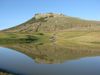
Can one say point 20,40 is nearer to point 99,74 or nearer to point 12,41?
point 12,41

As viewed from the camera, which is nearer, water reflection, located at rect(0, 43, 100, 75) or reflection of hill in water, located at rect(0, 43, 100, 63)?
water reflection, located at rect(0, 43, 100, 75)

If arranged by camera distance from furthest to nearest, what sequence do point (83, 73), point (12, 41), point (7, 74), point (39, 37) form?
point (39, 37) → point (12, 41) → point (83, 73) → point (7, 74)

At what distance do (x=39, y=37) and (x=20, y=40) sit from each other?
1106 centimetres

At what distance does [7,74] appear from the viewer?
35812 millimetres

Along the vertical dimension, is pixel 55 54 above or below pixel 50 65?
below

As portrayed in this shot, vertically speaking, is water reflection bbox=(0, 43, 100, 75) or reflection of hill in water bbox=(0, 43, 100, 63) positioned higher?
water reflection bbox=(0, 43, 100, 75)

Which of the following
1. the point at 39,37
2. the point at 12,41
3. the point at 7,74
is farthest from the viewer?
the point at 39,37

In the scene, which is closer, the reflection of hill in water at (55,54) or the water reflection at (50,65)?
the water reflection at (50,65)

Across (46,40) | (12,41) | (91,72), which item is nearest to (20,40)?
(12,41)

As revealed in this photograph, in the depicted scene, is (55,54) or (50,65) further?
(55,54)

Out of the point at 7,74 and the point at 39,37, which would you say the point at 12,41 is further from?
the point at 7,74

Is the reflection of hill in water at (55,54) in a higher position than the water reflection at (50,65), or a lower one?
lower

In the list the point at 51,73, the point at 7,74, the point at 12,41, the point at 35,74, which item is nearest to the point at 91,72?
the point at 51,73

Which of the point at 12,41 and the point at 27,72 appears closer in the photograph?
the point at 27,72
